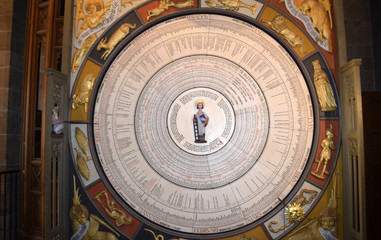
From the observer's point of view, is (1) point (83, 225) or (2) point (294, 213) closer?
(2) point (294, 213)

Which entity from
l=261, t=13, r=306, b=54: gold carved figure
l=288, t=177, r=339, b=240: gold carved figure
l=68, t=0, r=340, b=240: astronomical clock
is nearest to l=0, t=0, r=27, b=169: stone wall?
l=68, t=0, r=340, b=240: astronomical clock

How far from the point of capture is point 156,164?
310cm

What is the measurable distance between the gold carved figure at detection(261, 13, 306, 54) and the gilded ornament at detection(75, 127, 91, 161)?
7.91 ft

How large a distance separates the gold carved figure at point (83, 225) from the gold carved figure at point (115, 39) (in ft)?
5.35

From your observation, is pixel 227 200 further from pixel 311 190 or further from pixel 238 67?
pixel 238 67

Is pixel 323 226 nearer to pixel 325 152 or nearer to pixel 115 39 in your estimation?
pixel 325 152

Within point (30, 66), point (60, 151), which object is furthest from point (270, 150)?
point (30, 66)

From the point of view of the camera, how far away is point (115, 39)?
3.12 m

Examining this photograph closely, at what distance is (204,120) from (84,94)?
1.42 metres

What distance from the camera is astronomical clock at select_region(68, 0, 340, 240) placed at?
2891 mm

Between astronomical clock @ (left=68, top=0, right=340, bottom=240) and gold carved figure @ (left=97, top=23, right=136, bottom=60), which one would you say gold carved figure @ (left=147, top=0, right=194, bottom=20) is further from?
gold carved figure @ (left=97, top=23, right=136, bottom=60)

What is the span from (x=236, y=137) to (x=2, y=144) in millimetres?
3537

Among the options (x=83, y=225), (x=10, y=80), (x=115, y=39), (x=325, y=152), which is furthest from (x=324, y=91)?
(x=10, y=80)

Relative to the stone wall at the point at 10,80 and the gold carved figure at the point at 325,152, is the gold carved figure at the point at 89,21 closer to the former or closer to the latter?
the stone wall at the point at 10,80
